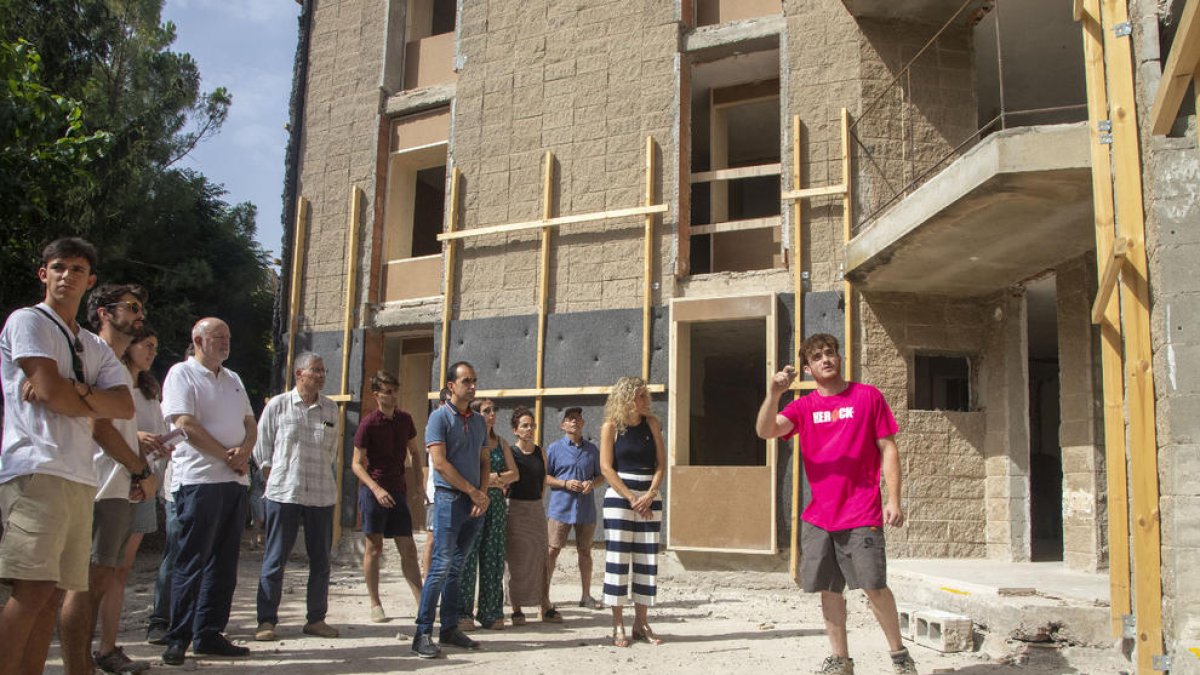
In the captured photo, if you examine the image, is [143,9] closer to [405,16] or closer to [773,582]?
[405,16]

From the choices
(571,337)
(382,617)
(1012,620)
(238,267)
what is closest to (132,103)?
(238,267)

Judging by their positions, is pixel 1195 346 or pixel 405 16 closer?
pixel 1195 346

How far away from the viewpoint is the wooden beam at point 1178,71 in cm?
438

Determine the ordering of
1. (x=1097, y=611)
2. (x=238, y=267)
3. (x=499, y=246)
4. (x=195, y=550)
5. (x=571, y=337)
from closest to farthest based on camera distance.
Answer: (x=195, y=550) → (x=1097, y=611) → (x=571, y=337) → (x=499, y=246) → (x=238, y=267)

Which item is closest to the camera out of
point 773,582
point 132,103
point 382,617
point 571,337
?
point 382,617

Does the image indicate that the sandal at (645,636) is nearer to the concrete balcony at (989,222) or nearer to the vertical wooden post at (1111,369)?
the vertical wooden post at (1111,369)

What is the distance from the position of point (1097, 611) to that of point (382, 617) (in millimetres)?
5108

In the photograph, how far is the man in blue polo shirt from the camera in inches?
224

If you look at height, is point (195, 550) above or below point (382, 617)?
above

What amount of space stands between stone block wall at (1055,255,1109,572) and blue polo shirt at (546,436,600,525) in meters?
4.37

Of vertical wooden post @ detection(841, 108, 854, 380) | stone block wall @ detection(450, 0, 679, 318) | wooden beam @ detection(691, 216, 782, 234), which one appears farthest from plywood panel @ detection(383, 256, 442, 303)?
vertical wooden post @ detection(841, 108, 854, 380)

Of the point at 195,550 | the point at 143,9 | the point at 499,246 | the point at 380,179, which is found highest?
the point at 143,9

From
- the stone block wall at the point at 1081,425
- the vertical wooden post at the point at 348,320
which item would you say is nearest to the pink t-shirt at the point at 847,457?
the stone block wall at the point at 1081,425

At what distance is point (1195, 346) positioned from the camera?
16.1 ft
